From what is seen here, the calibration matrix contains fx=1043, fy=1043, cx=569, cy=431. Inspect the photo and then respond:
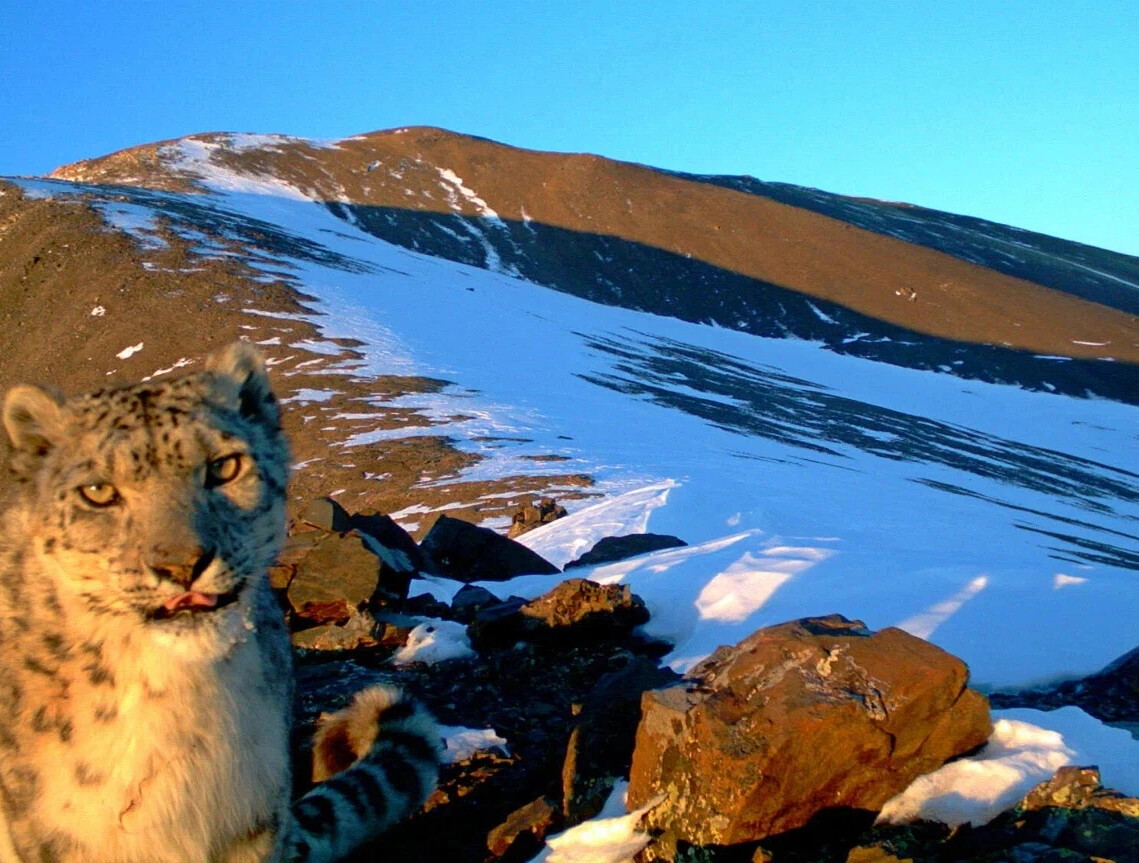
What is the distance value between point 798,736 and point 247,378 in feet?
8.79

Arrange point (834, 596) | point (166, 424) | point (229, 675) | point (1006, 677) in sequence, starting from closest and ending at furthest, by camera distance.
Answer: point (166, 424) < point (229, 675) < point (1006, 677) < point (834, 596)

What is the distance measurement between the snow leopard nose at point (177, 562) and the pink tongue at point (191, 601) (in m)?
0.07

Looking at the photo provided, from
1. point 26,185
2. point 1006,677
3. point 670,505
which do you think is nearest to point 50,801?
point 1006,677

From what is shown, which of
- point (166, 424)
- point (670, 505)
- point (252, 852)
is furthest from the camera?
point (670, 505)

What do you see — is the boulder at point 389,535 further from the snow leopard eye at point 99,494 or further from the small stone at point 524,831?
the snow leopard eye at point 99,494

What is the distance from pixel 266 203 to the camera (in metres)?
77.2

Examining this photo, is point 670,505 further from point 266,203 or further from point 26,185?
point 266,203

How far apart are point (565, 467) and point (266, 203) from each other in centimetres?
6166

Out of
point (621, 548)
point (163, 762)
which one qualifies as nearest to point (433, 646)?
point (621, 548)

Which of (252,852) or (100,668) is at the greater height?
(100,668)

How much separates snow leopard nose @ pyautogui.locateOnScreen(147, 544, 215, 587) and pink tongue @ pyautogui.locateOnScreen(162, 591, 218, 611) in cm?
7

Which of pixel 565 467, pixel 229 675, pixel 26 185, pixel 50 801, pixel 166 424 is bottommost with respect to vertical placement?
pixel 565 467

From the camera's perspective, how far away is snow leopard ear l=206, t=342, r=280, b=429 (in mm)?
3549

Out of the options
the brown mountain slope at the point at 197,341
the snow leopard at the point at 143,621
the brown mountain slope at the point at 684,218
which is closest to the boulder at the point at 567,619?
the snow leopard at the point at 143,621
